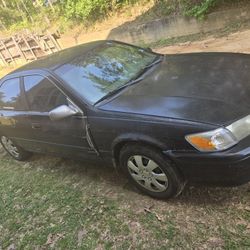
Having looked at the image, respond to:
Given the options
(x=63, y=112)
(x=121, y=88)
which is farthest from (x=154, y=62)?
(x=63, y=112)

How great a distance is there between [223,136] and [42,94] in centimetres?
239

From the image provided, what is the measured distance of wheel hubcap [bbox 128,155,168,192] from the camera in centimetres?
359

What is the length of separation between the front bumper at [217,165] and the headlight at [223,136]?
5 centimetres

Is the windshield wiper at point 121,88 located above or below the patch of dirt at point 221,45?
above

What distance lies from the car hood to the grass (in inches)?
37.6

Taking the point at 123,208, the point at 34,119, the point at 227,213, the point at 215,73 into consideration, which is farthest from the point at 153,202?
the point at 34,119

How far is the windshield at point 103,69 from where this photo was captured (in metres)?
4.07

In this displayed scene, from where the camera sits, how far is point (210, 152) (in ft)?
10.2

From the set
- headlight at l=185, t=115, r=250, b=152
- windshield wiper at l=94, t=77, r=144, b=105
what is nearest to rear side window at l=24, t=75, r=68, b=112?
windshield wiper at l=94, t=77, r=144, b=105

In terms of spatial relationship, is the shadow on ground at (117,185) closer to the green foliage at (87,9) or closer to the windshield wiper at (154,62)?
the windshield wiper at (154,62)

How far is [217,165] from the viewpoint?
3.13 m

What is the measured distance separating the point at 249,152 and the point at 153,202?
126cm

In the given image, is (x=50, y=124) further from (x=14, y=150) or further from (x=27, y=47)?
(x=27, y=47)

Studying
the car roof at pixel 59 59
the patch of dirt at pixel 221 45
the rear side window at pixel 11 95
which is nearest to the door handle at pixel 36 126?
the rear side window at pixel 11 95
